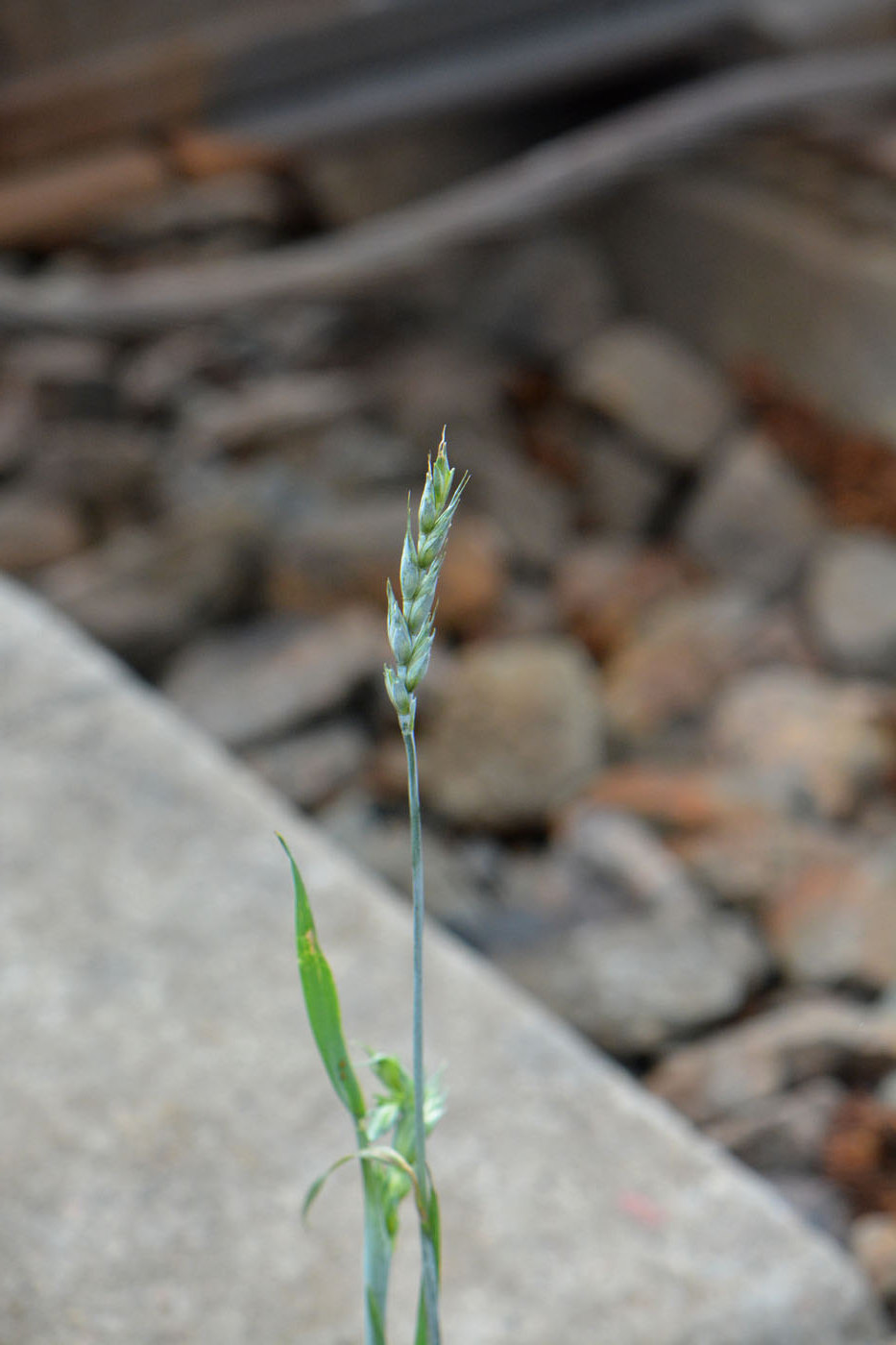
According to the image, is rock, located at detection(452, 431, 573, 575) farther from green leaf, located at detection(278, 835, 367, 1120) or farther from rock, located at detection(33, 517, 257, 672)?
green leaf, located at detection(278, 835, 367, 1120)

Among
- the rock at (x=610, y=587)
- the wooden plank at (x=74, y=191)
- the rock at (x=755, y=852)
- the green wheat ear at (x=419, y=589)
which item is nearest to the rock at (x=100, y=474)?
the wooden plank at (x=74, y=191)

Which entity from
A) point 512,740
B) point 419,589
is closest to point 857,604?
point 512,740

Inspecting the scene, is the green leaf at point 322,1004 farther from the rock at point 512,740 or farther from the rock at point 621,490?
the rock at point 621,490

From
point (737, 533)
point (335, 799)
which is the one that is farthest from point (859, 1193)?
point (737, 533)

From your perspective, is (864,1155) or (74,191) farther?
(74,191)

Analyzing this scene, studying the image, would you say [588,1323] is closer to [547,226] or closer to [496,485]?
[496,485]

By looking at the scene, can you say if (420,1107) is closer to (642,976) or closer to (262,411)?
(642,976)

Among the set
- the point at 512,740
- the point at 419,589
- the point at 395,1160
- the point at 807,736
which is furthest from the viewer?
the point at 807,736
